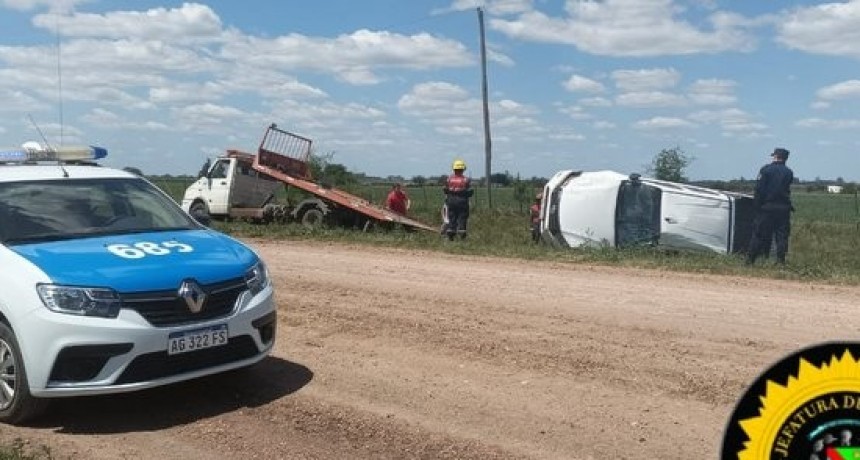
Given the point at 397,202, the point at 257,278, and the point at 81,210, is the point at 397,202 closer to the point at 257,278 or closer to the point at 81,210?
the point at 81,210

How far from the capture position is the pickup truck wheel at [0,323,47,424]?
5.49m

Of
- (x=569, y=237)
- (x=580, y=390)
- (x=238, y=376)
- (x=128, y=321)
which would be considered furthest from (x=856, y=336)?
(x=569, y=237)

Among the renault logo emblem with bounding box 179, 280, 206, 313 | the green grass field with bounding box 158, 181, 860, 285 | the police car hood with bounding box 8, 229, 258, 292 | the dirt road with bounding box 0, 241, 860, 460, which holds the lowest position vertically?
the dirt road with bounding box 0, 241, 860, 460

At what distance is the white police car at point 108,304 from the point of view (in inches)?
211

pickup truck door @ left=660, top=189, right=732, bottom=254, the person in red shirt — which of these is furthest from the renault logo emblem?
the person in red shirt

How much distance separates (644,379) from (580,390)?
542 millimetres

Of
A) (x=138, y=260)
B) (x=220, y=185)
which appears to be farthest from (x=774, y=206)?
(x=220, y=185)

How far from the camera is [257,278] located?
6.30 metres

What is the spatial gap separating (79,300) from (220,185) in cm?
1817

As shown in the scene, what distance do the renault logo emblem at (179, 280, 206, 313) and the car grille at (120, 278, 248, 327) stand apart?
0.08 ft

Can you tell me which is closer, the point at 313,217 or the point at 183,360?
the point at 183,360

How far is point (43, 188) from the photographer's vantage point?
21.8 feet

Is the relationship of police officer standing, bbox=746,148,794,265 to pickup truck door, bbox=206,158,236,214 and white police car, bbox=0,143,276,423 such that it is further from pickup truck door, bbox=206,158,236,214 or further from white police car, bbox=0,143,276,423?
pickup truck door, bbox=206,158,236,214

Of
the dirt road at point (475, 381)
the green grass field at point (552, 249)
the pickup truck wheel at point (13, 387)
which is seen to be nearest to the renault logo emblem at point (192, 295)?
the dirt road at point (475, 381)
